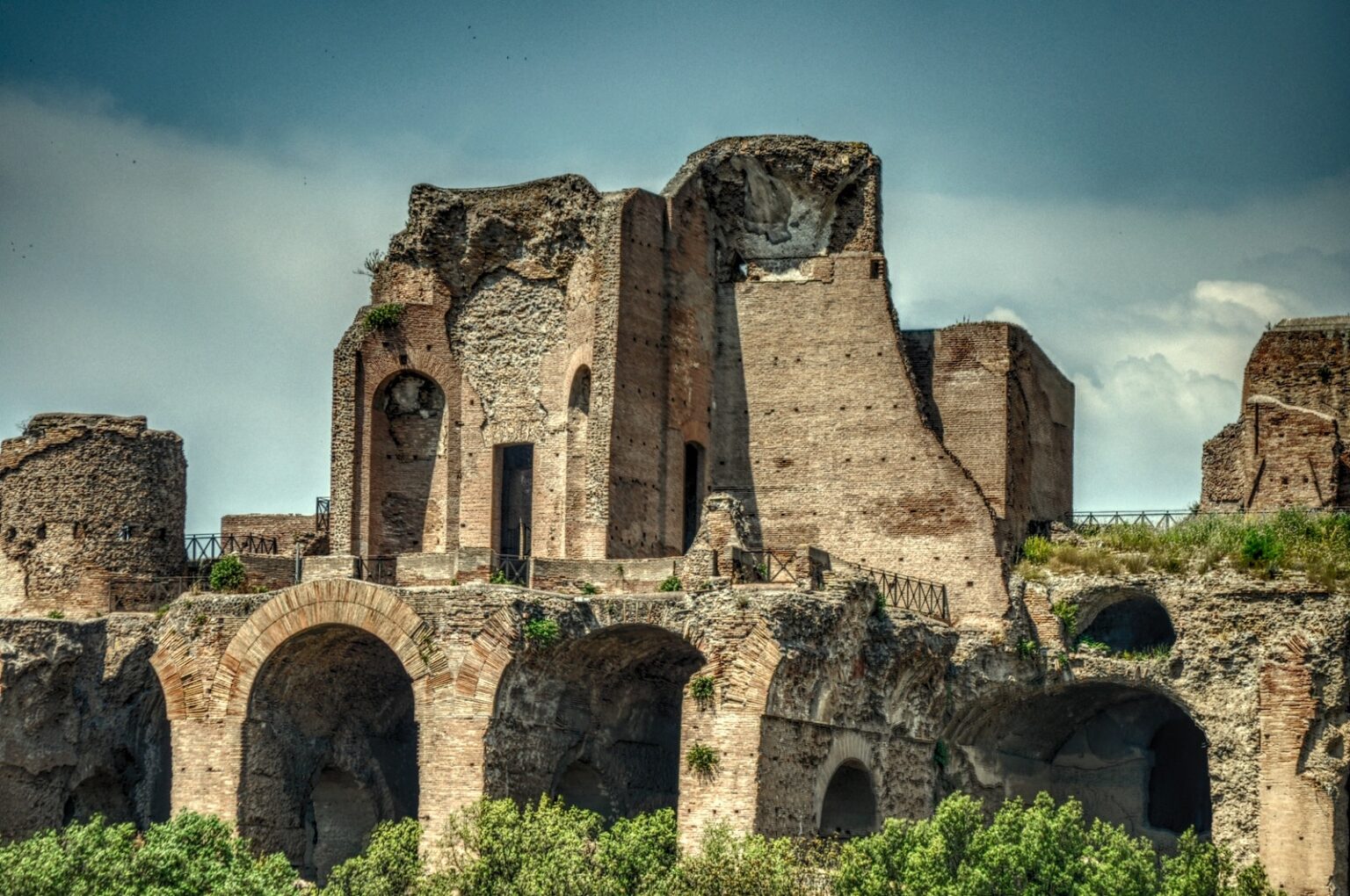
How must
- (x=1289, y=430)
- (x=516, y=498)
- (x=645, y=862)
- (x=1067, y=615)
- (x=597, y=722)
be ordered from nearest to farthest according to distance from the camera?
(x=645, y=862) → (x=597, y=722) → (x=1067, y=615) → (x=1289, y=430) → (x=516, y=498)

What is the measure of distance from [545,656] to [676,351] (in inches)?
350

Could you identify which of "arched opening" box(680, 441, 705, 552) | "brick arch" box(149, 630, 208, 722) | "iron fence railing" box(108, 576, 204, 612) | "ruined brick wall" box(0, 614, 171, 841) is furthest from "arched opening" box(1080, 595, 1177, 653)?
"ruined brick wall" box(0, 614, 171, 841)

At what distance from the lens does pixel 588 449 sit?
153 ft

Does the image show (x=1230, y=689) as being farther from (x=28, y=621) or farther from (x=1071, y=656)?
(x=28, y=621)

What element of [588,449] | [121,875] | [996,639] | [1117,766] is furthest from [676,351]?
[121,875]

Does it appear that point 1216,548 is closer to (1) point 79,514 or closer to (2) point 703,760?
(2) point 703,760

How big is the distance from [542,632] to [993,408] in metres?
11.6

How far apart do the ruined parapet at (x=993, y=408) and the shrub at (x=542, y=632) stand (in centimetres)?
1025

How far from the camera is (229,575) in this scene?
4475cm

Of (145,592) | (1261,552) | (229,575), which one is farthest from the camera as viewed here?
(145,592)

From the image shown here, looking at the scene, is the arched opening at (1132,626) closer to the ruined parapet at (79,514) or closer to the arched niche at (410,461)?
the arched niche at (410,461)

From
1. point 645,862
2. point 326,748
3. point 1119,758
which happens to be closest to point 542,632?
point 645,862

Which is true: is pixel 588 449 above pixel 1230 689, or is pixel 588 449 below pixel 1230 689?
above

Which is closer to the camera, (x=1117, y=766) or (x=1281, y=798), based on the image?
(x=1281, y=798)
